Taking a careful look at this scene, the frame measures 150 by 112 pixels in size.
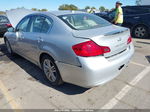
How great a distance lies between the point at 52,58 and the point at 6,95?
1226 mm

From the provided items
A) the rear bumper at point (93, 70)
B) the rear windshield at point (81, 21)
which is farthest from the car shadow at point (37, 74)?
the rear windshield at point (81, 21)

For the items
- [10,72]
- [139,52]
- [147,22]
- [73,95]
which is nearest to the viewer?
[73,95]

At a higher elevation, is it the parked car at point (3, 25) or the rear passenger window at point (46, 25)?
the rear passenger window at point (46, 25)

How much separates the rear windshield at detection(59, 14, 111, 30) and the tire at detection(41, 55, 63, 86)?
83 centimetres

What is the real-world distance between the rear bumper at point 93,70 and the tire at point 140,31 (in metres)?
5.33

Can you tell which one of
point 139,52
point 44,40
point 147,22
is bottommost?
point 139,52

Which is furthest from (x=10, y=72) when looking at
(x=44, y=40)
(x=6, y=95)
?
(x=44, y=40)

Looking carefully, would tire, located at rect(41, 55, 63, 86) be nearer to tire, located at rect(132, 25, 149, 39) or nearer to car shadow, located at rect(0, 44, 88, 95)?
car shadow, located at rect(0, 44, 88, 95)

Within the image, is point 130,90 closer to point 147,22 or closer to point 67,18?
point 67,18

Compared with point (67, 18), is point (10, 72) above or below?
below

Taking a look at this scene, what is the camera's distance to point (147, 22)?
7047 millimetres

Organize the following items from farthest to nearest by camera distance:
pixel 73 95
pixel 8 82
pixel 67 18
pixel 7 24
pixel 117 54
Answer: pixel 7 24, pixel 8 82, pixel 67 18, pixel 73 95, pixel 117 54

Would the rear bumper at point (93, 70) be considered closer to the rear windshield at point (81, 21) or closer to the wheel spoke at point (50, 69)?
the wheel spoke at point (50, 69)

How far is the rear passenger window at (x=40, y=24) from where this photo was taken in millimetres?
3102
